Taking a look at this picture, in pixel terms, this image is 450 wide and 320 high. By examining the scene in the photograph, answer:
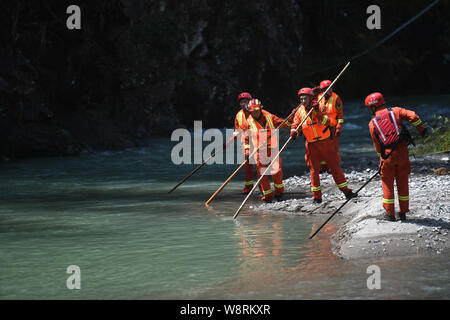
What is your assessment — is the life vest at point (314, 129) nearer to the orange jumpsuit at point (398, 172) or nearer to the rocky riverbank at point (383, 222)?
the rocky riverbank at point (383, 222)

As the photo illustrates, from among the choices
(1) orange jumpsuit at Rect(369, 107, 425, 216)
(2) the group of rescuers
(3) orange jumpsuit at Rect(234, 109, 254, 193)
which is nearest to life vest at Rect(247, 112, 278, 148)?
(2) the group of rescuers

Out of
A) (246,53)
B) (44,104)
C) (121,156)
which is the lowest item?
(121,156)

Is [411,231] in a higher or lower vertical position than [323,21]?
lower

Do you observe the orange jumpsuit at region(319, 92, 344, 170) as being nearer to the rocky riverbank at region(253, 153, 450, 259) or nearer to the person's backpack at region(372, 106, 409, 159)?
the rocky riverbank at region(253, 153, 450, 259)

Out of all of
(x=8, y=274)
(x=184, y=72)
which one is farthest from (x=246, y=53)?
(x=8, y=274)

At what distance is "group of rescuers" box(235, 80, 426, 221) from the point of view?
8.59m

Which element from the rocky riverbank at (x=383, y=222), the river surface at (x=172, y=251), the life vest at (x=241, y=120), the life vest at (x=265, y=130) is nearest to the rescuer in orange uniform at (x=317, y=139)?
the rocky riverbank at (x=383, y=222)

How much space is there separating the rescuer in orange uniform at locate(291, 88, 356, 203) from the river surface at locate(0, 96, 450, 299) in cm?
83

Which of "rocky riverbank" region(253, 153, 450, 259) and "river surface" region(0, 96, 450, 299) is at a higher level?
"rocky riverbank" region(253, 153, 450, 259)

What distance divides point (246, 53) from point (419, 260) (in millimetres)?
28305

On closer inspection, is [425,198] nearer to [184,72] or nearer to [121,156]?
[121,156]

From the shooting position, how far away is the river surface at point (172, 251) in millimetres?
6758

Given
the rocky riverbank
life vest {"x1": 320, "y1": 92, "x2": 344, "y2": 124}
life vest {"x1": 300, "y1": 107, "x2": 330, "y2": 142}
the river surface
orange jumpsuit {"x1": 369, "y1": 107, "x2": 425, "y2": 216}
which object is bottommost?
the river surface

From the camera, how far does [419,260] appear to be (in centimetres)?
759
